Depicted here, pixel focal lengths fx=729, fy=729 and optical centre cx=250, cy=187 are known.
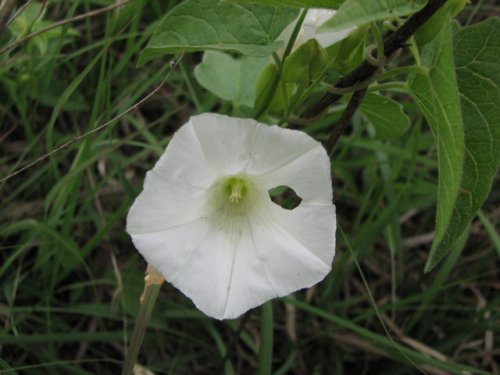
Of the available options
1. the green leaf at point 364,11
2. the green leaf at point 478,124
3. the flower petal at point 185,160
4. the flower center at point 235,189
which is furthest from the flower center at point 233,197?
the green leaf at point 364,11

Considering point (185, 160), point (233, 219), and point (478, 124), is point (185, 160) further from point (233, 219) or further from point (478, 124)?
point (478, 124)

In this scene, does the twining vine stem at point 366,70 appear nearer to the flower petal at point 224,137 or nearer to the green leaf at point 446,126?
the green leaf at point 446,126

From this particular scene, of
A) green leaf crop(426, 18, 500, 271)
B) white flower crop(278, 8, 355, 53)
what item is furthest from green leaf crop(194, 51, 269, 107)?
green leaf crop(426, 18, 500, 271)

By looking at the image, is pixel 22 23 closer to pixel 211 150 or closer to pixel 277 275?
pixel 211 150

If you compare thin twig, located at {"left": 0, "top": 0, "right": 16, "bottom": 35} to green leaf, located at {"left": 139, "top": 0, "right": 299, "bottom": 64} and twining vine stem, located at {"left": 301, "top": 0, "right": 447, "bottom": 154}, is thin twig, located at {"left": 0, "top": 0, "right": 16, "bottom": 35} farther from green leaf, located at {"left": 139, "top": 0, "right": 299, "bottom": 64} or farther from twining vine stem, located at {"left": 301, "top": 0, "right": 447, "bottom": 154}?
twining vine stem, located at {"left": 301, "top": 0, "right": 447, "bottom": 154}

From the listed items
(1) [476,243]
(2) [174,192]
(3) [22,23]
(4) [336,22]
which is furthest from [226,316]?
(1) [476,243]

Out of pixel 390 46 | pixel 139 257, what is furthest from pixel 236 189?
pixel 139 257
